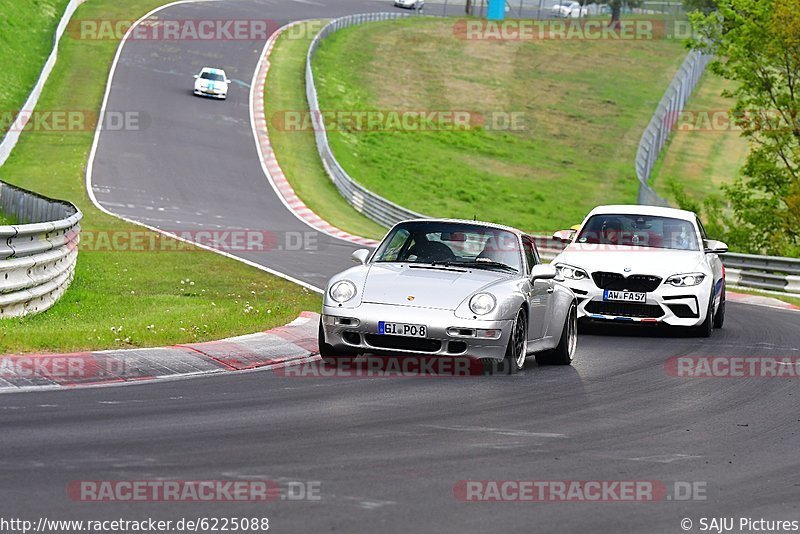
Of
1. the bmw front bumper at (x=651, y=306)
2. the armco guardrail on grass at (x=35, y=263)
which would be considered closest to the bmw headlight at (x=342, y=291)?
the armco guardrail on grass at (x=35, y=263)

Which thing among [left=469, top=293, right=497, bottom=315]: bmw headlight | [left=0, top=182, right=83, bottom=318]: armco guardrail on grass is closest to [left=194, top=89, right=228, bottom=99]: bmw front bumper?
[left=0, top=182, right=83, bottom=318]: armco guardrail on grass

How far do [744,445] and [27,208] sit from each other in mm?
14356

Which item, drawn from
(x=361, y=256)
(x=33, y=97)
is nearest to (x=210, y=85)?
(x=33, y=97)

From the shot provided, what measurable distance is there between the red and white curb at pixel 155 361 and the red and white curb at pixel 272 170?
57.3 feet

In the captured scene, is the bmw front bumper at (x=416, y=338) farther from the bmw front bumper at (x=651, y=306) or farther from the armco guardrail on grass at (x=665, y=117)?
the armco guardrail on grass at (x=665, y=117)

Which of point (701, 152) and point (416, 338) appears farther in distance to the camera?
point (701, 152)

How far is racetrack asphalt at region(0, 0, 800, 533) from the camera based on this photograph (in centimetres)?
626

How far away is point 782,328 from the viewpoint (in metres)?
18.4

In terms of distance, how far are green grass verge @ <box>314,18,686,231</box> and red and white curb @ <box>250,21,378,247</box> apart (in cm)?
299

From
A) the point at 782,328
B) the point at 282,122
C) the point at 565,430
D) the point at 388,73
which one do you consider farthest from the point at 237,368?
the point at 388,73

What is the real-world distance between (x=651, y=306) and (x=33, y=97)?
34400mm

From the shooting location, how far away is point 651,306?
1611cm

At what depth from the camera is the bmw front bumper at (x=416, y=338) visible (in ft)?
36.2

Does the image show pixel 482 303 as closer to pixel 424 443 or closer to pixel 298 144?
pixel 424 443
